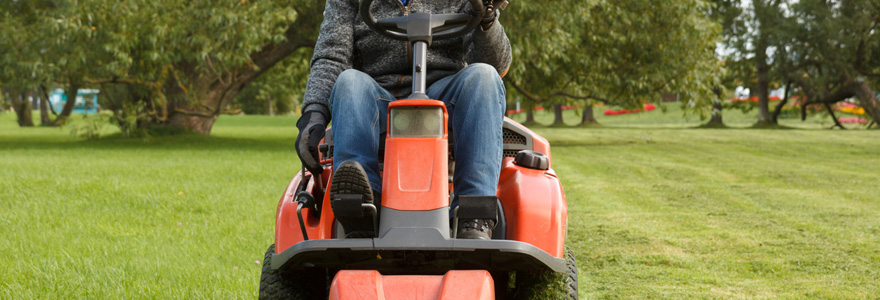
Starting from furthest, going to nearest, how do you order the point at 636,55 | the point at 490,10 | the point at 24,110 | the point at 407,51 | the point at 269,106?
the point at 269,106 < the point at 24,110 < the point at 636,55 < the point at 407,51 < the point at 490,10

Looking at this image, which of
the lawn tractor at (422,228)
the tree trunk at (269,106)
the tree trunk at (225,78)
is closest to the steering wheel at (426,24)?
the lawn tractor at (422,228)

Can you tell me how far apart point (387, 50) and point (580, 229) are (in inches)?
137

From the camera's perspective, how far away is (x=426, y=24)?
2.57 m

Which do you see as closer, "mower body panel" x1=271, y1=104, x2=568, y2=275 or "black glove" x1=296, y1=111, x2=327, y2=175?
"mower body panel" x1=271, y1=104, x2=568, y2=275

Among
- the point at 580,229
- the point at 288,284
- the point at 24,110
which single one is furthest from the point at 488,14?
the point at 24,110

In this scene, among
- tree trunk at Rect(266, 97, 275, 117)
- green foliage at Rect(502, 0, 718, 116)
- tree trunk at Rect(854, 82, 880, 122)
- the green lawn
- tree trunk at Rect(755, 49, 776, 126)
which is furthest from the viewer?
tree trunk at Rect(266, 97, 275, 117)

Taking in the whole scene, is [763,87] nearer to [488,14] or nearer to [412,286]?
[488,14]

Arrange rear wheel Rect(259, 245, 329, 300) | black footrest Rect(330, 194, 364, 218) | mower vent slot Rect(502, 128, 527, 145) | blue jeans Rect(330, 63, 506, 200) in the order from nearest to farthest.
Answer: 1. black footrest Rect(330, 194, 364, 218)
2. blue jeans Rect(330, 63, 506, 200)
3. rear wheel Rect(259, 245, 329, 300)
4. mower vent slot Rect(502, 128, 527, 145)

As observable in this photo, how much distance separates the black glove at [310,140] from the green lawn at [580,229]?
1.29m

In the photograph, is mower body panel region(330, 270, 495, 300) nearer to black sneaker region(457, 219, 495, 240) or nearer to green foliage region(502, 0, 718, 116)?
black sneaker region(457, 219, 495, 240)

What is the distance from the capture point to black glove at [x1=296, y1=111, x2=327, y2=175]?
2600 millimetres

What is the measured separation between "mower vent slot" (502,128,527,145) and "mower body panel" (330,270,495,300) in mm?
938

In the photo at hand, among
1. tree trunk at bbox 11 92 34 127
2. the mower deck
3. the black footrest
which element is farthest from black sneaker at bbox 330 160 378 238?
tree trunk at bbox 11 92 34 127

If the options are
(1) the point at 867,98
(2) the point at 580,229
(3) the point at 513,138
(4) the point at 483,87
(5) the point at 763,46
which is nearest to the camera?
(4) the point at 483,87
